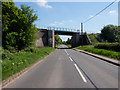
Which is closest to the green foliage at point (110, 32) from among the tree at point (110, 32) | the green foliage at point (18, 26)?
the tree at point (110, 32)

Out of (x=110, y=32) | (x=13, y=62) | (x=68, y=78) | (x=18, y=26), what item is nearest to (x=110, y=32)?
(x=110, y=32)

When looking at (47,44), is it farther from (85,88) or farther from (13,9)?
(85,88)

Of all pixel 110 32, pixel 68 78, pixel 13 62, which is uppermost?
pixel 110 32

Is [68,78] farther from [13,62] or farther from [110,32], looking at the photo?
[110,32]

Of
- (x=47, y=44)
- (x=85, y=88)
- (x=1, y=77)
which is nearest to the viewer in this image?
(x=85, y=88)

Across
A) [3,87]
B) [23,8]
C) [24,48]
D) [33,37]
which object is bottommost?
[3,87]

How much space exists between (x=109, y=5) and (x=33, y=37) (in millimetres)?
11854

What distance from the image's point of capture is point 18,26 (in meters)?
15.8

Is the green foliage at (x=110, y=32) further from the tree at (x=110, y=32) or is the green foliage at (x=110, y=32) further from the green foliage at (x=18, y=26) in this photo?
the green foliage at (x=18, y=26)

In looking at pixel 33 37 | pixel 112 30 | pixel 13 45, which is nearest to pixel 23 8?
pixel 33 37

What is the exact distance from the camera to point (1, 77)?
18.8 feet

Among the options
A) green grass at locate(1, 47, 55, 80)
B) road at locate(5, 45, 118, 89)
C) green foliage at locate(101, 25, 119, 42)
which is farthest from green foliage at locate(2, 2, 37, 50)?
green foliage at locate(101, 25, 119, 42)

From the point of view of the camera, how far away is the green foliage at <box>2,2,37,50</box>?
1474cm

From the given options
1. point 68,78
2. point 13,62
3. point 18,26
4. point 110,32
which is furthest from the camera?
point 110,32
